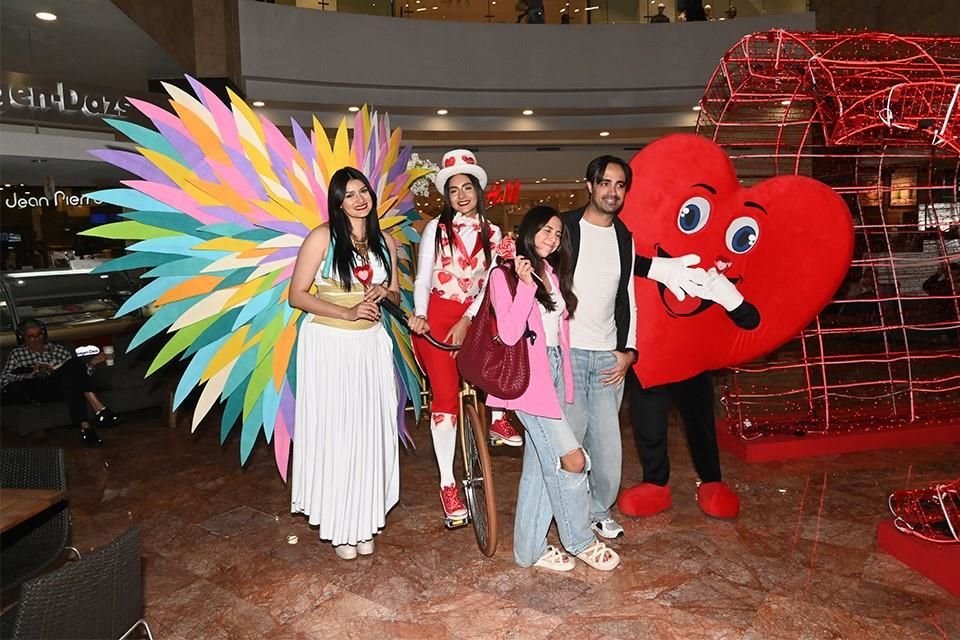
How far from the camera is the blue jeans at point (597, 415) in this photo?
270 cm

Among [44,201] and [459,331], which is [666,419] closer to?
[459,331]

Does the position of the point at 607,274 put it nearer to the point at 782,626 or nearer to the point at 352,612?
the point at 782,626

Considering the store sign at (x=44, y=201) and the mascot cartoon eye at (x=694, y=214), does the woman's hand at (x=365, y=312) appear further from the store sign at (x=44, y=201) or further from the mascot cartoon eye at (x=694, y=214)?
the store sign at (x=44, y=201)

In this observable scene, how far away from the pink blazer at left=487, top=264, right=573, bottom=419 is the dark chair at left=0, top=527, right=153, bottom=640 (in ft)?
4.10

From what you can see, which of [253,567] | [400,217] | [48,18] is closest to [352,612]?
[253,567]

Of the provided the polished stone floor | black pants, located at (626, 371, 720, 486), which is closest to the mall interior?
the polished stone floor

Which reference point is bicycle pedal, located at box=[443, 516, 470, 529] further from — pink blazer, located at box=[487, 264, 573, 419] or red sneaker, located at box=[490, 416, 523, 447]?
pink blazer, located at box=[487, 264, 573, 419]

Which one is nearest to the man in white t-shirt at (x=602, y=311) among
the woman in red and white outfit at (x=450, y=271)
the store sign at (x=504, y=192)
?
the woman in red and white outfit at (x=450, y=271)

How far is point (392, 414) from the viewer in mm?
2928

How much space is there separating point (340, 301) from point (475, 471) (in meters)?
0.97

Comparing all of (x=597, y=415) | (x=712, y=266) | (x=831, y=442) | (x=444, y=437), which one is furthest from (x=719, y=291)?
(x=831, y=442)

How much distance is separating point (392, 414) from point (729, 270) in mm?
1659

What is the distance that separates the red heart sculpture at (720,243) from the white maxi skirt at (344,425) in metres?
1.15

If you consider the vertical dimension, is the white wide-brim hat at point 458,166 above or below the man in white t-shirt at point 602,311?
above
